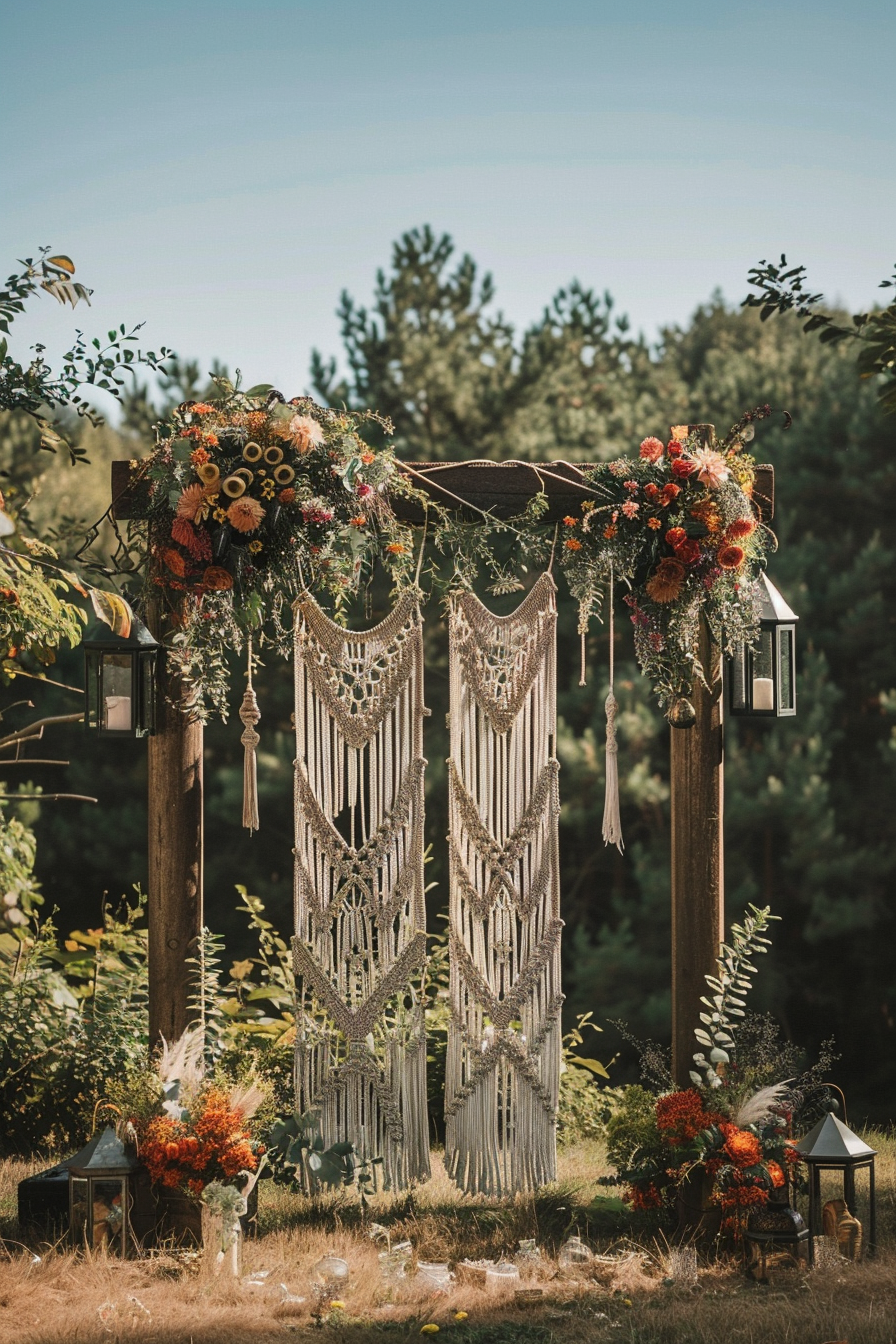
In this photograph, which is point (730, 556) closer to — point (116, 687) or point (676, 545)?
point (676, 545)

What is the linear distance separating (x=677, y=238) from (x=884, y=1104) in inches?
268

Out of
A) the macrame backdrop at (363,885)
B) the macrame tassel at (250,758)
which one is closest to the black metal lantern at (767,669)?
the macrame backdrop at (363,885)

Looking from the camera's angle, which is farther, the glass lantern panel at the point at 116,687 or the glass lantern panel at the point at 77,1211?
the glass lantern panel at the point at 116,687

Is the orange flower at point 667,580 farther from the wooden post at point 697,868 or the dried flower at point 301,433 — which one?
the dried flower at point 301,433

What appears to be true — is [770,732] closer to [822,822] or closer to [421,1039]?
[822,822]

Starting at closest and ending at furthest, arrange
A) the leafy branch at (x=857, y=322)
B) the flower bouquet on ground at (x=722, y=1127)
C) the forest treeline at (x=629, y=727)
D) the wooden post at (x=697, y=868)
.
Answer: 1. the leafy branch at (x=857, y=322)
2. the flower bouquet on ground at (x=722, y=1127)
3. the wooden post at (x=697, y=868)
4. the forest treeline at (x=629, y=727)

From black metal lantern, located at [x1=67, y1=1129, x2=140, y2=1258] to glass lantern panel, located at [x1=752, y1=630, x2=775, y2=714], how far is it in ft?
8.16

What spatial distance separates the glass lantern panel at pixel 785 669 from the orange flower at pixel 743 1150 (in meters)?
1.39

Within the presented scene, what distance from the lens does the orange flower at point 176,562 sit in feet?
13.1

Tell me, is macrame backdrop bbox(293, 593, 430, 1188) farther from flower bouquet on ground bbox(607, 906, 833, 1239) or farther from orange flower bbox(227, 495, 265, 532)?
flower bouquet on ground bbox(607, 906, 833, 1239)

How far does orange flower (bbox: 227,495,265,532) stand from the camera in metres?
3.90

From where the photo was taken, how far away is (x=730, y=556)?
13.5 feet

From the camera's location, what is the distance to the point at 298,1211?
426 cm

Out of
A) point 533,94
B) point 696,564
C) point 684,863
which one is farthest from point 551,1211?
point 533,94
